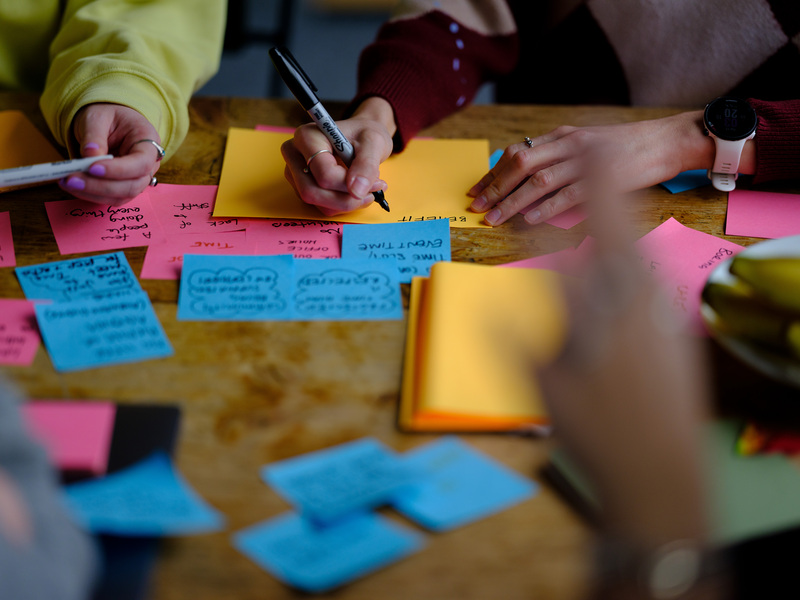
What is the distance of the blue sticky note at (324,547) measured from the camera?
422 mm

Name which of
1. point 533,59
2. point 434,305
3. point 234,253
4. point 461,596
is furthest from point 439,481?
point 533,59

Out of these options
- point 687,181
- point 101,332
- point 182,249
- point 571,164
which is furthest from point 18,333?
point 687,181

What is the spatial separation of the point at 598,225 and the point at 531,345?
83mm

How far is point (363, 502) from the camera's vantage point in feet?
1.48

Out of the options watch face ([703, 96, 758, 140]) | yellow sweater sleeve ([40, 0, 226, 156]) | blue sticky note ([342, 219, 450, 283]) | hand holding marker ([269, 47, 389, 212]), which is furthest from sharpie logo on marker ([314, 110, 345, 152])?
watch face ([703, 96, 758, 140])

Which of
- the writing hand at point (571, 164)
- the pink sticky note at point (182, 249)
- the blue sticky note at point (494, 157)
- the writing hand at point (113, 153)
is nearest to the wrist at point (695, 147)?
the writing hand at point (571, 164)

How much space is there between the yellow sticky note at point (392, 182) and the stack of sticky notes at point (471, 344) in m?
0.14

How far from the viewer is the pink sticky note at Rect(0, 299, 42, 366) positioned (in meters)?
0.59

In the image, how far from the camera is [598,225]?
380mm

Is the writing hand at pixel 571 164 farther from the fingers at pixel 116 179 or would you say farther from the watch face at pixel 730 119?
the fingers at pixel 116 179

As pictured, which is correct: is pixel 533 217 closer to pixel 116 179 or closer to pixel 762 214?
pixel 762 214

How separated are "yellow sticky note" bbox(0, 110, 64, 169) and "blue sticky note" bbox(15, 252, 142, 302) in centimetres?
24

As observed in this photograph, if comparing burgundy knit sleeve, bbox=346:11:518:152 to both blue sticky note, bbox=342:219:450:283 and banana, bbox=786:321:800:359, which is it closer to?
blue sticky note, bbox=342:219:450:283

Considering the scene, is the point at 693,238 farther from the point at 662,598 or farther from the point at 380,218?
the point at 662,598
